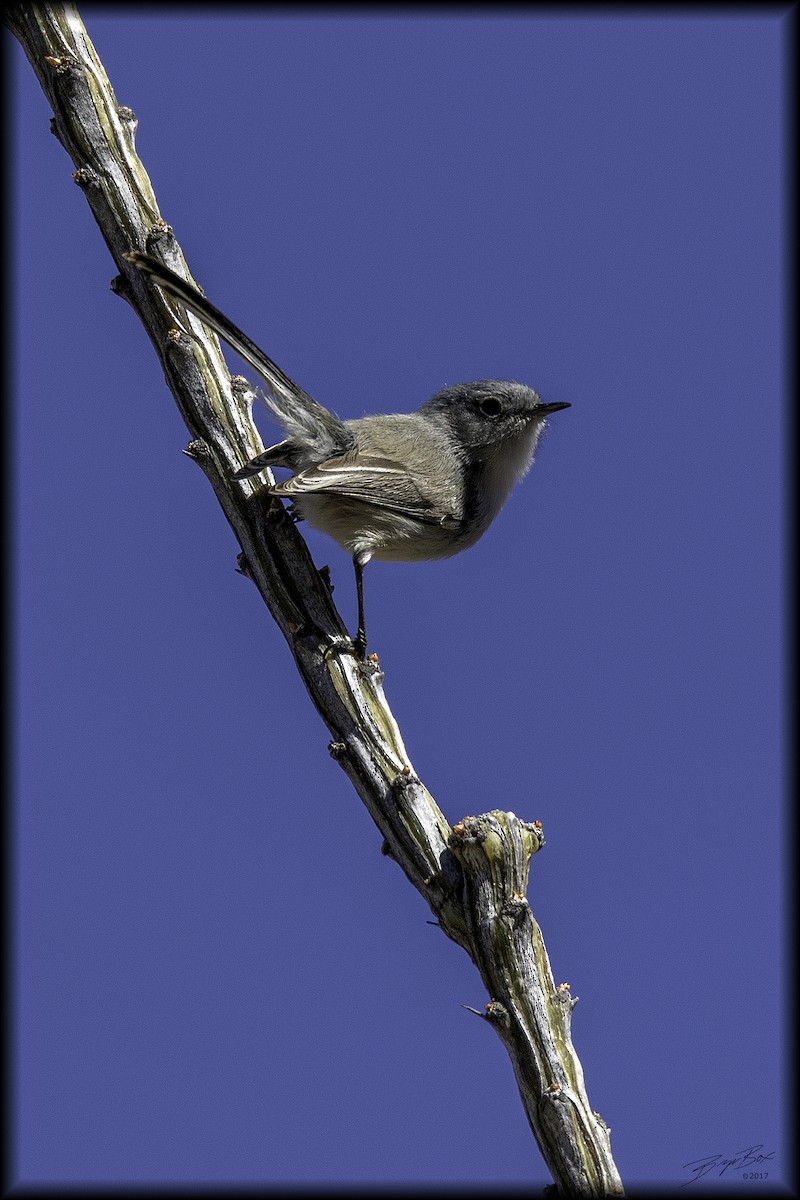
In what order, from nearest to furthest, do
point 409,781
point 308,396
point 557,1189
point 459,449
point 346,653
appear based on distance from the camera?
point 557,1189
point 409,781
point 346,653
point 308,396
point 459,449

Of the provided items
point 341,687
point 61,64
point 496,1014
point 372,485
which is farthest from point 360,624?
point 61,64

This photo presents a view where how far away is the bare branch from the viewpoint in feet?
12.2

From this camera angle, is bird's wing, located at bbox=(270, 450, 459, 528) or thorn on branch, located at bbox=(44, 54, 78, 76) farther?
bird's wing, located at bbox=(270, 450, 459, 528)

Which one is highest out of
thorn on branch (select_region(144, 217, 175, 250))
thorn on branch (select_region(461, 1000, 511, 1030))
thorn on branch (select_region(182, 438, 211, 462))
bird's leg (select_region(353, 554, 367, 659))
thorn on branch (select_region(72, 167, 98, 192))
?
thorn on branch (select_region(72, 167, 98, 192))

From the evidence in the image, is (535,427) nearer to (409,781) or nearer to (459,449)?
(459,449)

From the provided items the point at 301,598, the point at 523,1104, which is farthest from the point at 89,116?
the point at 523,1104

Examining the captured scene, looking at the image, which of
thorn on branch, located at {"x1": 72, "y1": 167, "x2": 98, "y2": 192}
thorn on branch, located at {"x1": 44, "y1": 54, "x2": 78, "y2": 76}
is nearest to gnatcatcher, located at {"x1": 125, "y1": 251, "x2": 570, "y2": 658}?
thorn on branch, located at {"x1": 72, "y1": 167, "x2": 98, "y2": 192}

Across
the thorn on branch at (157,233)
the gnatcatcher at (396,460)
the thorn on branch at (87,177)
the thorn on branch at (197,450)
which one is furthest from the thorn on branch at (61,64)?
the thorn on branch at (197,450)

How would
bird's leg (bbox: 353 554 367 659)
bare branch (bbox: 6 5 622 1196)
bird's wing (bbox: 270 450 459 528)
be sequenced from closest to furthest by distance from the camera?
1. bare branch (bbox: 6 5 622 1196)
2. bird's leg (bbox: 353 554 367 659)
3. bird's wing (bbox: 270 450 459 528)

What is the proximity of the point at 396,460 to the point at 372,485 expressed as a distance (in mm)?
352

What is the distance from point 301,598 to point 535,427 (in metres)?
2.51

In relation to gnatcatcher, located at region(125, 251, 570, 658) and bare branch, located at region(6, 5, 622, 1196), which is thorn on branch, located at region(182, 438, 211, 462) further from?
gnatcatcher, located at region(125, 251, 570, 658)

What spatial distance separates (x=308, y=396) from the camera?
5488 millimetres

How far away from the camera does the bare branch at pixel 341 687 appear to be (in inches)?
147
